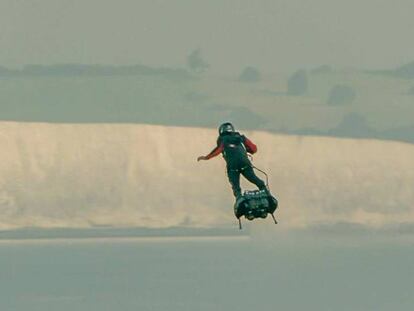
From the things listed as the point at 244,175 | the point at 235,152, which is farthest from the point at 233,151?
the point at 244,175

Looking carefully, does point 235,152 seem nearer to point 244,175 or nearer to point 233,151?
point 233,151

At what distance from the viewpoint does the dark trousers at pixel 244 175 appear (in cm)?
7800

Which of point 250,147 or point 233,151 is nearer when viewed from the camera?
point 233,151

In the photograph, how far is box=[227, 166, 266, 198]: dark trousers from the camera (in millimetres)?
78000

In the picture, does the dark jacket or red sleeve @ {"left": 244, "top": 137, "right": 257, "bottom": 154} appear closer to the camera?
the dark jacket

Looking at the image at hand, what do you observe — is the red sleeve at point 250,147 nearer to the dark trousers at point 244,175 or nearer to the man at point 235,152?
the man at point 235,152

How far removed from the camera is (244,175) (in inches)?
3083

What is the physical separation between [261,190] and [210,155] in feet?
13.9

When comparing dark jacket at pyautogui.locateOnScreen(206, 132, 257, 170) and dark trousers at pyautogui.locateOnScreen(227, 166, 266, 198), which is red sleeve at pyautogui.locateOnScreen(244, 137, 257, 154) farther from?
dark trousers at pyautogui.locateOnScreen(227, 166, 266, 198)

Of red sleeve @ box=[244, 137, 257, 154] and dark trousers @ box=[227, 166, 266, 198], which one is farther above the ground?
red sleeve @ box=[244, 137, 257, 154]

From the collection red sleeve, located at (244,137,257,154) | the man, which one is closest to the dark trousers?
the man

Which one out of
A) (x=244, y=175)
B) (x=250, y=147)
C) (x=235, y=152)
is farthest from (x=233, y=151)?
(x=244, y=175)

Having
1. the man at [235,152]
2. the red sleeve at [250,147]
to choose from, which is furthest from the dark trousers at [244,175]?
the red sleeve at [250,147]

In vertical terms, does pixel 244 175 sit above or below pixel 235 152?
below
